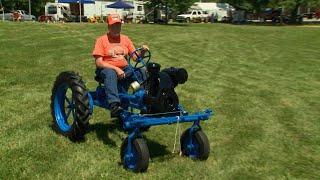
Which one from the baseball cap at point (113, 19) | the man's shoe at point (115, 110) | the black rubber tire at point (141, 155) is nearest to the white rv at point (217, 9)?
the baseball cap at point (113, 19)

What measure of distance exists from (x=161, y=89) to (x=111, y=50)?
→ 1570mm

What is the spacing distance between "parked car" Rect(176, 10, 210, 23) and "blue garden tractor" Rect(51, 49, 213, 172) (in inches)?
2537

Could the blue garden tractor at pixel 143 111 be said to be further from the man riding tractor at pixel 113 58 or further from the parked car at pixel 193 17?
the parked car at pixel 193 17

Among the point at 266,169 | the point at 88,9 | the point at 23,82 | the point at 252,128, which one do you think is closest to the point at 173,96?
the point at 266,169

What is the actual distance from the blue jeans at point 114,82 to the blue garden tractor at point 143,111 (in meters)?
0.02

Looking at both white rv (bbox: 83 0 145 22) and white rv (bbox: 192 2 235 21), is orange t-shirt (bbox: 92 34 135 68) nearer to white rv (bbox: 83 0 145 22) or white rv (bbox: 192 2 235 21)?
white rv (bbox: 83 0 145 22)

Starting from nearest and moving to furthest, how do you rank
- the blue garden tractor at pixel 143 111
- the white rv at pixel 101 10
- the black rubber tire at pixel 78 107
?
1. the blue garden tractor at pixel 143 111
2. the black rubber tire at pixel 78 107
3. the white rv at pixel 101 10

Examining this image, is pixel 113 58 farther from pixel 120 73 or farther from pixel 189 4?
pixel 189 4

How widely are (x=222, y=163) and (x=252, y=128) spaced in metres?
2.30

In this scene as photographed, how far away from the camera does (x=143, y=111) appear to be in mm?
7328

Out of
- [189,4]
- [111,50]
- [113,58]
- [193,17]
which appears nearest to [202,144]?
[113,58]

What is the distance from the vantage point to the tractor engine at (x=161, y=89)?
7.03 m

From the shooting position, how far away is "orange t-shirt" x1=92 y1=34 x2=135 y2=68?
26.7 feet

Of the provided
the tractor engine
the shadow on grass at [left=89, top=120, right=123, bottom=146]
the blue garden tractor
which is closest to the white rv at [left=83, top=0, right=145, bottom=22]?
the shadow on grass at [left=89, top=120, right=123, bottom=146]
